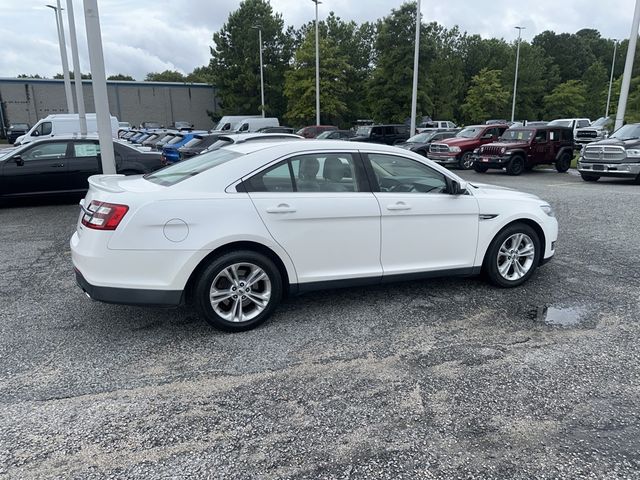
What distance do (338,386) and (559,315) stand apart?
2505mm

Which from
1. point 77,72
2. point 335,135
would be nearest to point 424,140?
point 335,135

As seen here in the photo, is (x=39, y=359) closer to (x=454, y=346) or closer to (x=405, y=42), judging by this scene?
(x=454, y=346)

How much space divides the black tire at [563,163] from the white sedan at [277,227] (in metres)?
15.4

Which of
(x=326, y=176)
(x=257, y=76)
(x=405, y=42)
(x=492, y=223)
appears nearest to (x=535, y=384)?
(x=492, y=223)

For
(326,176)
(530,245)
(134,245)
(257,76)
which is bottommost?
(530,245)

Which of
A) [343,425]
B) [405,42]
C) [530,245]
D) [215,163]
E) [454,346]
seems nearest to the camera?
[343,425]

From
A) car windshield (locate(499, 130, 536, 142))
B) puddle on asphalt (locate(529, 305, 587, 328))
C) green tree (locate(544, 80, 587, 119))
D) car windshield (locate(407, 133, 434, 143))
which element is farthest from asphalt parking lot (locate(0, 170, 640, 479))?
green tree (locate(544, 80, 587, 119))

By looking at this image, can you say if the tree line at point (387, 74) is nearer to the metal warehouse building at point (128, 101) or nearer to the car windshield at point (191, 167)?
the metal warehouse building at point (128, 101)

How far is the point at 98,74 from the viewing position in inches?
291

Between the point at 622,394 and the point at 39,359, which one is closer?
the point at 622,394

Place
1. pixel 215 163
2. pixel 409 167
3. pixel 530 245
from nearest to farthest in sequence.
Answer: pixel 215 163
pixel 409 167
pixel 530 245

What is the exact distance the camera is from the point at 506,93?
51.7 metres

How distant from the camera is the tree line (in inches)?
1449

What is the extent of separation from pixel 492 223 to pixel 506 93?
51.8 m
